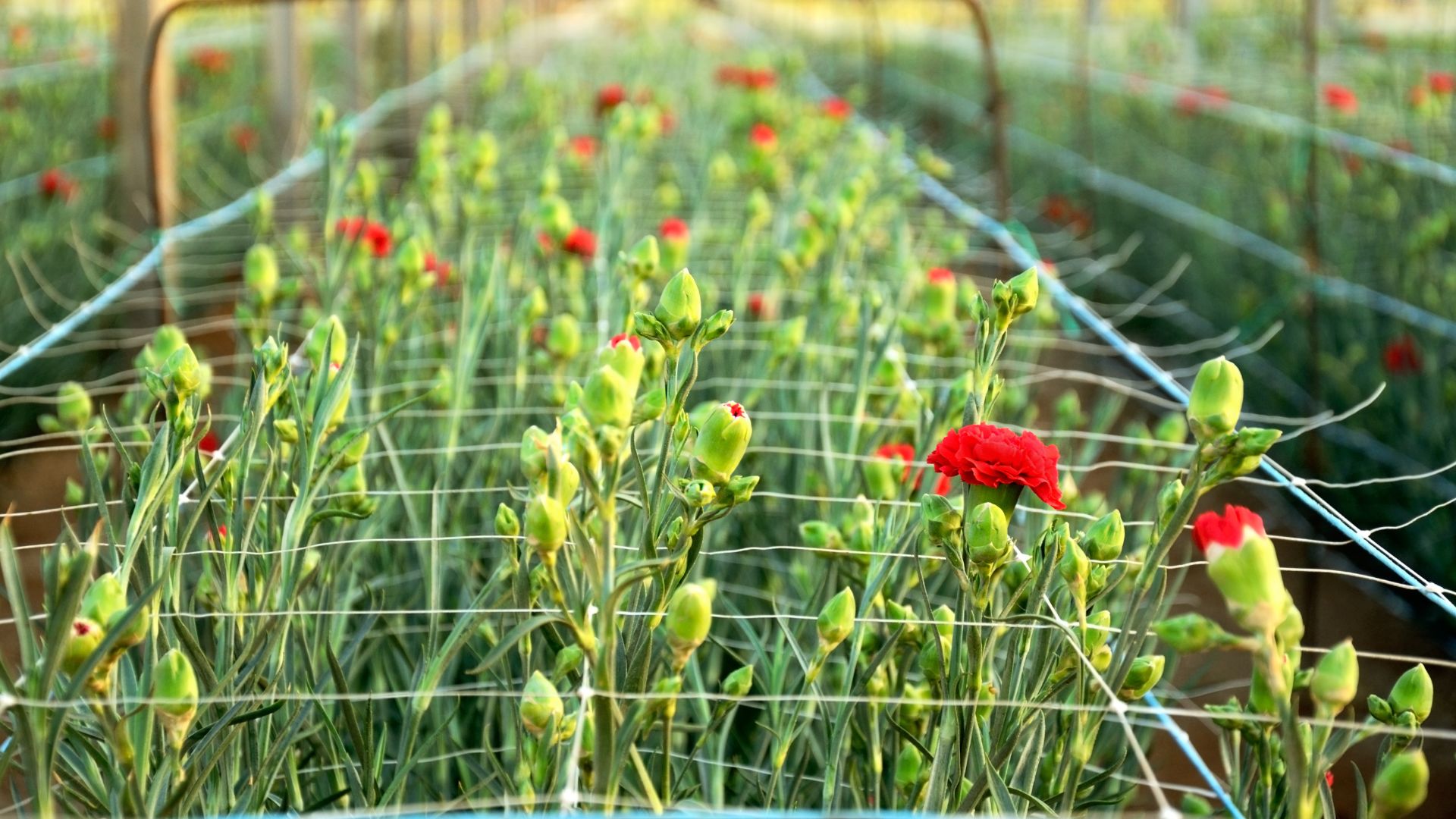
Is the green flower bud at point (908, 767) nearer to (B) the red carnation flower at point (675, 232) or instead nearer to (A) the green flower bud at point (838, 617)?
(A) the green flower bud at point (838, 617)

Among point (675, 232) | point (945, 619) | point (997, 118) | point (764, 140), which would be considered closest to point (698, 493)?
point (945, 619)

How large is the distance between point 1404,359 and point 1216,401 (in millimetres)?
1939

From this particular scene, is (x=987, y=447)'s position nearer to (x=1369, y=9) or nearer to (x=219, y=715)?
(x=219, y=715)

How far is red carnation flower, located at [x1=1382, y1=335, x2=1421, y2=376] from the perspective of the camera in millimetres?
2402

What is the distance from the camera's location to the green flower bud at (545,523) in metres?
0.67

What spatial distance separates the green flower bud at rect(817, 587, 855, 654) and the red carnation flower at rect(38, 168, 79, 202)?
251 centimetres

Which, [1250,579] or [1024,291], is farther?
[1024,291]

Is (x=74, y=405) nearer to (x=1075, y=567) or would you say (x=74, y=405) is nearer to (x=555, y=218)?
(x=555, y=218)

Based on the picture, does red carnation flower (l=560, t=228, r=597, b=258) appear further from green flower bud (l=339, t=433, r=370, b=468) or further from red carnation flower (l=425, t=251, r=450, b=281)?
green flower bud (l=339, t=433, r=370, b=468)

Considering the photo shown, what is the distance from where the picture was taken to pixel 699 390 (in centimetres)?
164

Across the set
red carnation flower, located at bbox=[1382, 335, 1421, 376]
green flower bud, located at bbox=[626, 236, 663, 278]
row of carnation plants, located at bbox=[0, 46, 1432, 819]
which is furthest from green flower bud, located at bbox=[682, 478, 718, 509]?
red carnation flower, located at bbox=[1382, 335, 1421, 376]

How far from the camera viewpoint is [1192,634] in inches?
25.0

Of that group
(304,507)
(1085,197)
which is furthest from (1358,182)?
(304,507)

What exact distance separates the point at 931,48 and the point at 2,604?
5.32m
